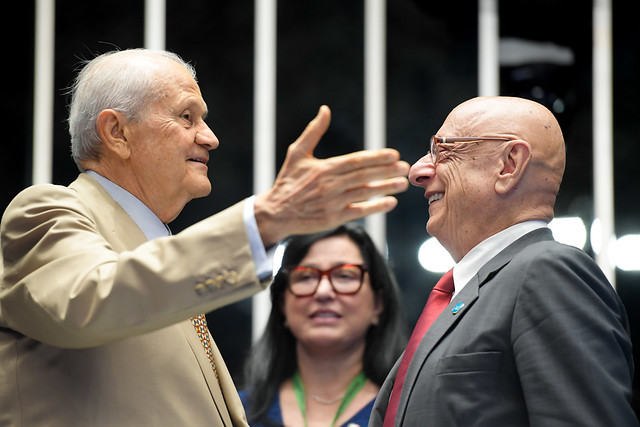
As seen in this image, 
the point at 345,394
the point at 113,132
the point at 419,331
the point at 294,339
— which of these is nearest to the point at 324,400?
the point at 345,394

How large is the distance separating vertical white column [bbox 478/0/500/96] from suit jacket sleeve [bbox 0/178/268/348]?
8.96ft

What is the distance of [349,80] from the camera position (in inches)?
161

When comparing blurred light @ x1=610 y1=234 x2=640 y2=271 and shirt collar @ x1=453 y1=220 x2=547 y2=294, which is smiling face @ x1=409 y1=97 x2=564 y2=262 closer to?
shirt collar @ x1=453 y1=220 x2=547 y2=294

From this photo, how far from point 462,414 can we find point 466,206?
1.76ft

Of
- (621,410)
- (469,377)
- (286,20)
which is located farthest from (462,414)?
(286,20)

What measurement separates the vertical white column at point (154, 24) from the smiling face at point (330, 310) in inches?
57.0

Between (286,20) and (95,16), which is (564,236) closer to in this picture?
(286,20)

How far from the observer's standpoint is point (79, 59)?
12.7 ft

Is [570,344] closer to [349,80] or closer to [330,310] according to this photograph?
[330,310]

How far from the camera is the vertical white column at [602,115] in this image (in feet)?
13.0

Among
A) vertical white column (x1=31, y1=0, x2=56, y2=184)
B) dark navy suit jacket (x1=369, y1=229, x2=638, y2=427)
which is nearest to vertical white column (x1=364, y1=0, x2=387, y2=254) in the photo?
vertical white column (x1=31, y1=0, x2=56, y2=184)

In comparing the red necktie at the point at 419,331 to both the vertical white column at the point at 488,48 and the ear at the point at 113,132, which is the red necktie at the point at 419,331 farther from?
the vertical white column at the point at 488,48

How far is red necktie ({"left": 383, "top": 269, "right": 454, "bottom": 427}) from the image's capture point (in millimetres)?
1973

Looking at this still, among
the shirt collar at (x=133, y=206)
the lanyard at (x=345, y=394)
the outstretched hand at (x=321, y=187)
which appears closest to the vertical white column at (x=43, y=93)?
the lanyard at (x=345, y=394)
